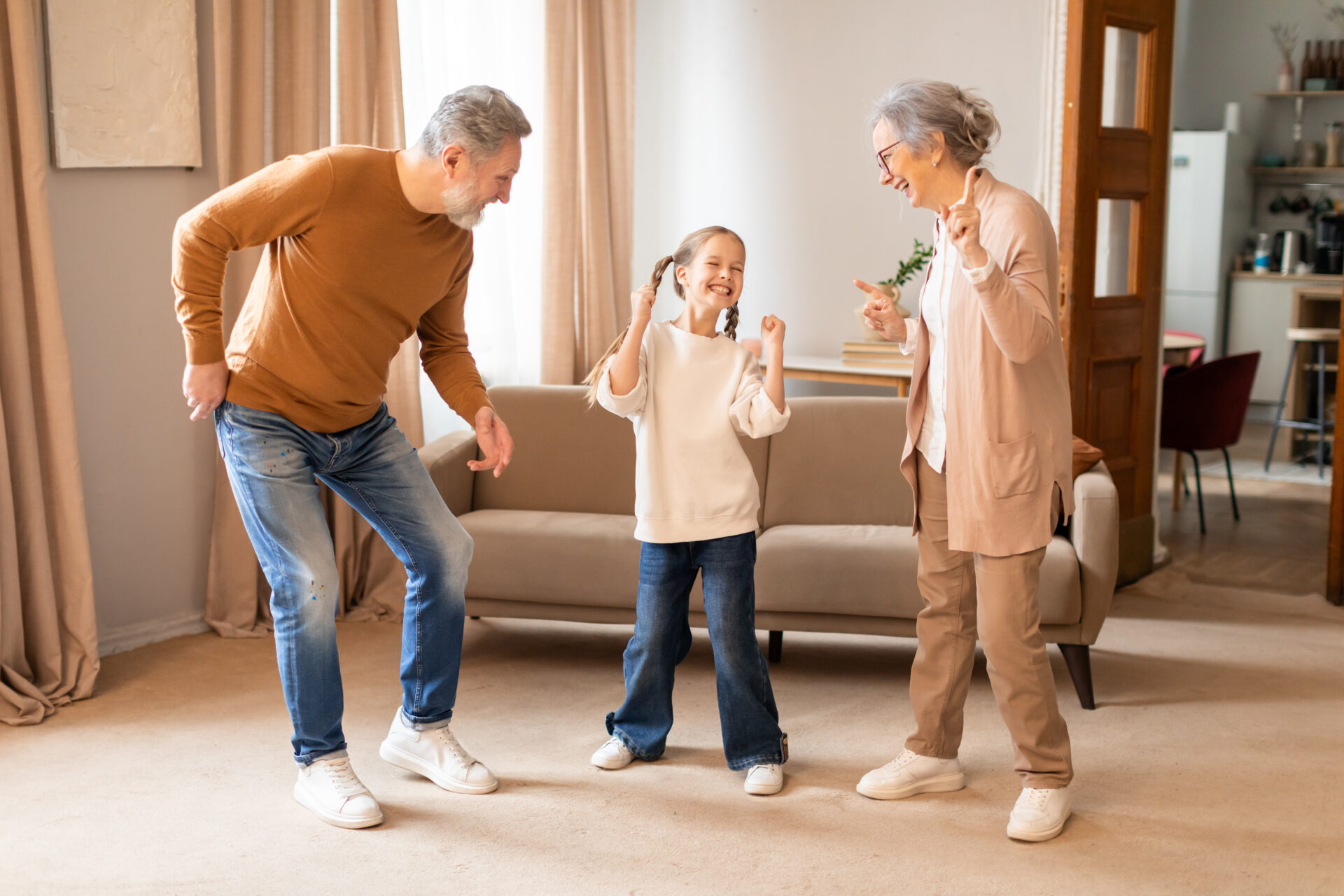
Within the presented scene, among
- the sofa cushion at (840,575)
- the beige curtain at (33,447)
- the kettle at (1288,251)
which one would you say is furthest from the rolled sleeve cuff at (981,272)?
the kettle at (1288,251)

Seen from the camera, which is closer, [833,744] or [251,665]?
[833,744]

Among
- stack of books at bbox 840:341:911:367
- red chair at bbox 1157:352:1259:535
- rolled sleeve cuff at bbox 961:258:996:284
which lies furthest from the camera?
red chair at bbox 1157:352:1259:535

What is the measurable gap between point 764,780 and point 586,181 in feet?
8.82

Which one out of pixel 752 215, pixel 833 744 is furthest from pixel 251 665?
pixel 752 215

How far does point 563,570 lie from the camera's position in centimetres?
327

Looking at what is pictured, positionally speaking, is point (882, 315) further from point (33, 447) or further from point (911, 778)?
point (33, 447)

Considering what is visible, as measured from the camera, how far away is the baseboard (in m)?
3.48

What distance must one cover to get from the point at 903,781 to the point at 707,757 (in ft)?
1.51

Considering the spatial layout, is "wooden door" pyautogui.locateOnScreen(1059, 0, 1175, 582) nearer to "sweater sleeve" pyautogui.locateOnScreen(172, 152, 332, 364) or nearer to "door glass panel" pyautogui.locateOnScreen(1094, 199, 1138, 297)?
"door glass panel" pyautogui.locateOnScreen(1094, 199, 1138, 297)

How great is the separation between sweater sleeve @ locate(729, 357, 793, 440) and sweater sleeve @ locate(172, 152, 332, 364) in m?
0.89

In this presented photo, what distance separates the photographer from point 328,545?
7.64 ft

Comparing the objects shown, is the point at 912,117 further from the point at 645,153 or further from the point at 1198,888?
the point at 645,153

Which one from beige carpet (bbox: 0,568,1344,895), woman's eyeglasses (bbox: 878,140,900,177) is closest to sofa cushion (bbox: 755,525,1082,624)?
beige carpet (bbox: 0,568,1344,895)

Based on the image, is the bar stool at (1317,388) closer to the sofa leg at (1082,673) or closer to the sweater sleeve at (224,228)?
the sofa leg at (1082,673)
